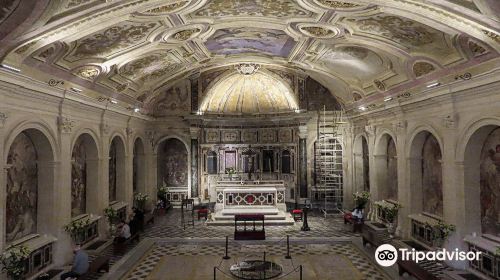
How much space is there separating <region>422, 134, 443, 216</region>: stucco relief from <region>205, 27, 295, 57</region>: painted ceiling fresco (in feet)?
20.8

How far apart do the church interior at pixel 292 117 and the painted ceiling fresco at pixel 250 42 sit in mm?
112

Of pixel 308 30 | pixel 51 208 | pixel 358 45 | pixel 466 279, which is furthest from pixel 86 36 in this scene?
pixel 466 279

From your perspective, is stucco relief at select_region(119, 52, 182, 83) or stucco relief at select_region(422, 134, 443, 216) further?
stucco relief at select_region(119, 52, 182, 83)

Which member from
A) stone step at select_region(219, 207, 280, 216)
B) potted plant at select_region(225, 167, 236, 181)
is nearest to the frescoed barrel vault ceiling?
stone step at select_region(219, 207, 280, 216)

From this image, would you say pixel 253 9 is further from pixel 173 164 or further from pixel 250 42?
pixel 173 164

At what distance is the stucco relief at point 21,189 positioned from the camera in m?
10.3

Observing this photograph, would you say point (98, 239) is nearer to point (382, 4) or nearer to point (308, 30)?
point (308, 30)

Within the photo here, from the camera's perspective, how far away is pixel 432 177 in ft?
45.2

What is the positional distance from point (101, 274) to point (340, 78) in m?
12.5

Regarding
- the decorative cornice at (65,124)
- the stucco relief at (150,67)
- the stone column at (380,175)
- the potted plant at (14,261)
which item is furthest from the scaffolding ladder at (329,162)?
the potted plant at (14,261)

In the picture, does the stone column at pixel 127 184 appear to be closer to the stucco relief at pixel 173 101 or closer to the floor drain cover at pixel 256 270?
the stucco relief at pixel 173 101

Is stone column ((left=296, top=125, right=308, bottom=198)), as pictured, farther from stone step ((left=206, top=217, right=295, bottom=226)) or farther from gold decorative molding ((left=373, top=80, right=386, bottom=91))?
gold decorative molding ((left=373, top=80, right=386, bottom=91))

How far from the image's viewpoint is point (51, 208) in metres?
11.7

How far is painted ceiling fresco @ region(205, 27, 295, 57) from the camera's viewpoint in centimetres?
1267
